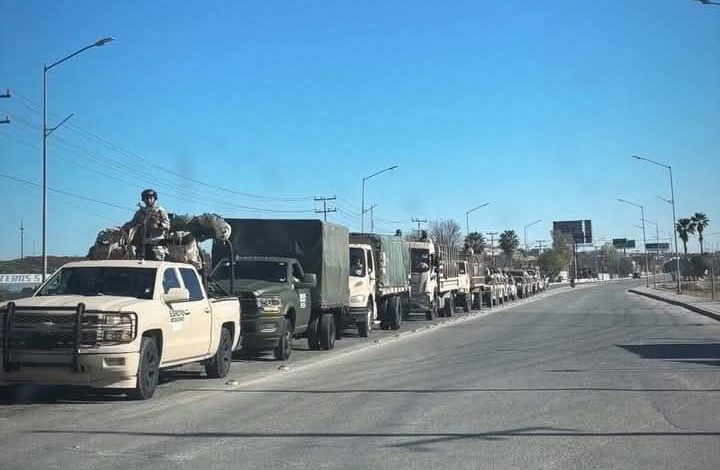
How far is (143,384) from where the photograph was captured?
10.6 metres

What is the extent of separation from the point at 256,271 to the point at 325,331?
289 cm

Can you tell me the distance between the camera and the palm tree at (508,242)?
450 feet

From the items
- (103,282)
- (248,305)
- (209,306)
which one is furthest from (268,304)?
(103,282)

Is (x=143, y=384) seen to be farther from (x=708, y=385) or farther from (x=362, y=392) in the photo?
(x=708, y=385)

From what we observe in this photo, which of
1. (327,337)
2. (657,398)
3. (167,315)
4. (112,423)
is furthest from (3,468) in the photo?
(327,337)

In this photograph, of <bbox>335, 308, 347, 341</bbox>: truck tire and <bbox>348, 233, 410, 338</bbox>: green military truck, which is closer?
<bbox>335, 308, 347, 341</bbox>: truck tire

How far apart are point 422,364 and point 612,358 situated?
4.07 meters

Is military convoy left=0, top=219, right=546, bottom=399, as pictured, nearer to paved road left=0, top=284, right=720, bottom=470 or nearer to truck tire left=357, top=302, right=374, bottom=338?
truck tire left=357, top=302, right=374, bottom=338

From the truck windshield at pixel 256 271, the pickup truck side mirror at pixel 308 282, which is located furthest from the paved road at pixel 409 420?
the truck windshield at pixel 256 271

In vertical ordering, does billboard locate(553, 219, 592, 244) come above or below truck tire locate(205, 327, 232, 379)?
above

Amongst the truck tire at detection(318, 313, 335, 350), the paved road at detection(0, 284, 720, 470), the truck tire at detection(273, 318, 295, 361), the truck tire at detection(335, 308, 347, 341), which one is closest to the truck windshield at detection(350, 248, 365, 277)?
the truck tire at detection(335, 308, 347, 341)

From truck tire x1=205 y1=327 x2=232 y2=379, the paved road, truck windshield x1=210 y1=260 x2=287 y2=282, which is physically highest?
truck windshield x1=210 y1=260 x2=287 y2=282

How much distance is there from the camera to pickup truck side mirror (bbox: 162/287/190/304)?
10.8m

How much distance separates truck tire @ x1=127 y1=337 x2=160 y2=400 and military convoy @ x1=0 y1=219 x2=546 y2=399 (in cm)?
2
